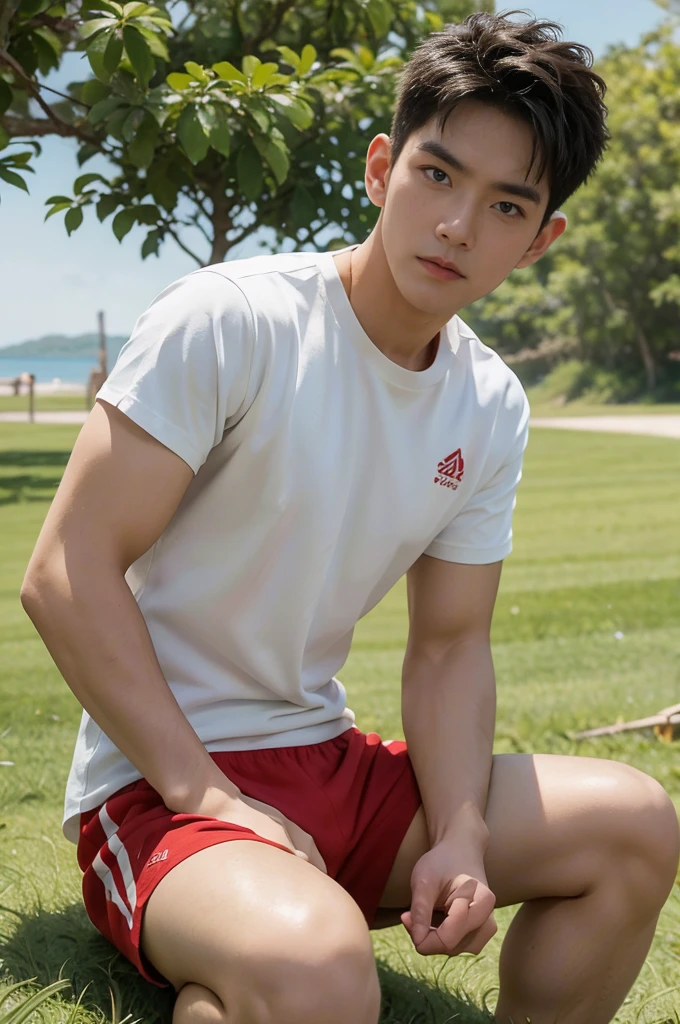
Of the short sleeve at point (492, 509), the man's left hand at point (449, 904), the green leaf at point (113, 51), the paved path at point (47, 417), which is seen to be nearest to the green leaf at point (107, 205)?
the green leaf at point (113, 51)

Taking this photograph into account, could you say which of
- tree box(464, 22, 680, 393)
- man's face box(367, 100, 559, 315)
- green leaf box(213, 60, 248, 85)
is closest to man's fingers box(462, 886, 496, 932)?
man's face box(367, 100, 559, 315)

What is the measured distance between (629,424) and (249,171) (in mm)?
20062

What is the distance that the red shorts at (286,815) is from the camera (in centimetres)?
159

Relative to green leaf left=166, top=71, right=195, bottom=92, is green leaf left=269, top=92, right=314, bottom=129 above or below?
below

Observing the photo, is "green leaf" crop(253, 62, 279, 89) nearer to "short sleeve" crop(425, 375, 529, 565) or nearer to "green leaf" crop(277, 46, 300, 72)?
"green leaf" crop(277, 46, 300, 72)

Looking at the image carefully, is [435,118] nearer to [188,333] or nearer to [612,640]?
[188,333]

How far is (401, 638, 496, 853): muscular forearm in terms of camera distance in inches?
73.1

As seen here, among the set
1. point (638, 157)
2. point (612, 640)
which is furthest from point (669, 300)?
point (612, 640)

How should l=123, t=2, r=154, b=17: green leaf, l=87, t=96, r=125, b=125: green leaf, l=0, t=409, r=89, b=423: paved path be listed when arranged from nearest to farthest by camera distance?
l=123, t=2, r=154, b=17: green leaf
l=87, t=96, r=125, b=125: green leaf
l=0, t=409, r=89, b=423: paved path

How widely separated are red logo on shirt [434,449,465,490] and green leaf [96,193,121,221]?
3.80ft

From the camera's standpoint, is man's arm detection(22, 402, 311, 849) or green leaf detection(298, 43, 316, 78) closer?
man's arm detection(22, 402, 311, 849)

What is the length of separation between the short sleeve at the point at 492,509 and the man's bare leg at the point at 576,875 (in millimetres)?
400

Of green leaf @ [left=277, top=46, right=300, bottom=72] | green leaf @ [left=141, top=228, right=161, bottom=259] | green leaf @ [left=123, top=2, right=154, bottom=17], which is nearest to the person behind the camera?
→ green leaf @ [left=123, top=2, right=154, bottom=17]

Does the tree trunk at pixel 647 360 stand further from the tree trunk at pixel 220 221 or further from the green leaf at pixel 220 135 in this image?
the green leaf at pixel 220 135
